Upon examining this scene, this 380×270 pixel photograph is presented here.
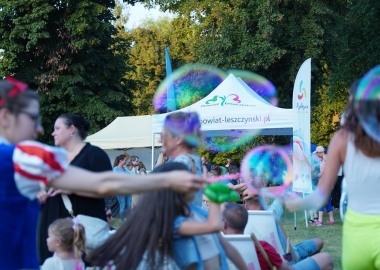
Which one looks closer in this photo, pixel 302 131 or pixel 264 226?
pixel 264 226

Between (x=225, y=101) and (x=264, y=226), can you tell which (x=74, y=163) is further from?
(x=225, y=101)

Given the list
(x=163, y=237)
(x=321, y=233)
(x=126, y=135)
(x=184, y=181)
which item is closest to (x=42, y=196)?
(x=163, y=237)

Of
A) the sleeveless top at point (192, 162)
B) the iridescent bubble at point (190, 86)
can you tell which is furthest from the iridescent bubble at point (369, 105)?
the iridescent bubble at point (190, 86)

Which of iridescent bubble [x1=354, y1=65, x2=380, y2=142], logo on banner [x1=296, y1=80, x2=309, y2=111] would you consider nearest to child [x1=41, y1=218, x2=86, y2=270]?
iridescent bubble [x1=354, y1=65, x2=380, y2=142]

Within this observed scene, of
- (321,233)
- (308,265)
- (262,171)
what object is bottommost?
(321,233)

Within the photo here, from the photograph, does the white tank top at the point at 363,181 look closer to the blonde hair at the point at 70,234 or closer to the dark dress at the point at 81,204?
the blonde hair at the point at 70,234

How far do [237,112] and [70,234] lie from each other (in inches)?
404

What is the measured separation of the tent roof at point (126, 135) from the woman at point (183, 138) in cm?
2047

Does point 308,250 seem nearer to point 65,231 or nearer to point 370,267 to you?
point 65,231

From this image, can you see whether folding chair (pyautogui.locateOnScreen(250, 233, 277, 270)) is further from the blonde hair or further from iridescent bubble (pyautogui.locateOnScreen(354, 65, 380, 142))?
iridescent bubble (pyautogui.locateOnScreen(354, 65, 380, 142))

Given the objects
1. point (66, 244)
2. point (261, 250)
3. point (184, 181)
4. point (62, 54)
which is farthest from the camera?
point (62, 54)

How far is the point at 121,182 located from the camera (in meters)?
3.28

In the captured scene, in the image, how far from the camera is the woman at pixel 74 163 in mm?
6434

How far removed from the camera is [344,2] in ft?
106
